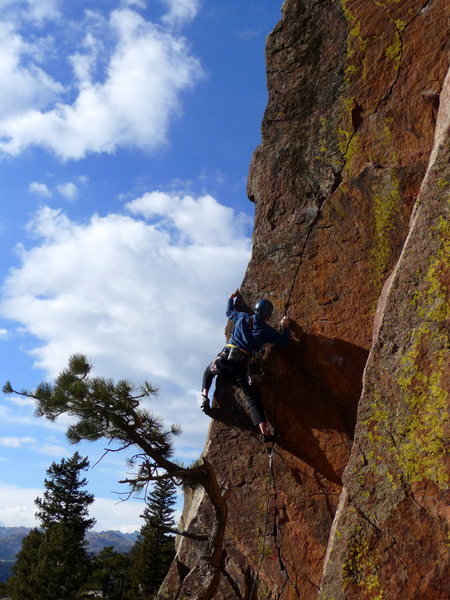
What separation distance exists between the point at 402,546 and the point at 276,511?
2.99 metres

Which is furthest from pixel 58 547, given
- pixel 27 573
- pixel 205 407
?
pixel 205 407

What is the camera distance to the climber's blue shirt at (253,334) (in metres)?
8.09

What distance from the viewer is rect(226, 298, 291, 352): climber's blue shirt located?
8.09 m

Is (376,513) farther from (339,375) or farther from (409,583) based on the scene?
(339,375)

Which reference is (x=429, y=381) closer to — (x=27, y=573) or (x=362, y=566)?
(x=362, y=566)

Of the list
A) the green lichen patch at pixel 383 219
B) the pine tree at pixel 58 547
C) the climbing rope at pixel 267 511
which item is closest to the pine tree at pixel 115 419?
the climbing rope at pixel 267 511

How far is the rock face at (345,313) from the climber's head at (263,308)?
358 millimetres

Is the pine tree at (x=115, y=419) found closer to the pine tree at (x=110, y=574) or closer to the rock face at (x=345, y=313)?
the rock face at (x=345, y=313)

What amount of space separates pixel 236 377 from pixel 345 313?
1869 mm

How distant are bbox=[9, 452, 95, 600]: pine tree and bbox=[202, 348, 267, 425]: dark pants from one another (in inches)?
851

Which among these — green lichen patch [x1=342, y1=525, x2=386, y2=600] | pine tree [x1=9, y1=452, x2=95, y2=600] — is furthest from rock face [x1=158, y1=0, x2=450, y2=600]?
pine tree [x1=9, y1=452, x2=95, y2=600]

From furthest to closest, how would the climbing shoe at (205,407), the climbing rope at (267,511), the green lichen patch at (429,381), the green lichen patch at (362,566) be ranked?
the climbing shoe at (205,407)
the climbing rope at (267,511)
the green lichen patch at (429,381)
the green lichen patch at (362,566)

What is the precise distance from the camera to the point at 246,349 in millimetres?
8391

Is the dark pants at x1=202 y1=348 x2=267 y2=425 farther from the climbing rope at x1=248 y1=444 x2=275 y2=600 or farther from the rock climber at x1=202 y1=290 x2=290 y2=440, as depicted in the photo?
the climbing rope at x1=248 y1=444 x2=275 y2=600
